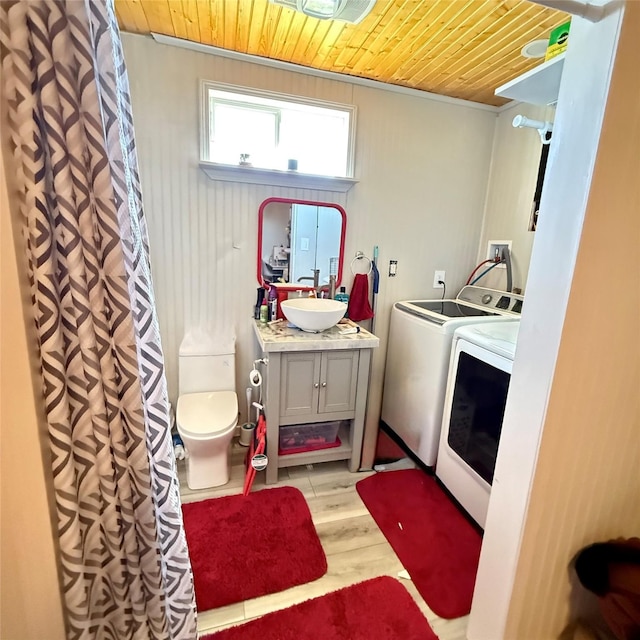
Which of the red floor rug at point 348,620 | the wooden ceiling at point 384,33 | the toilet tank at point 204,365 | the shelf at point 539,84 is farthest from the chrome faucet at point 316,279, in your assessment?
the red floor rug at point 348,620

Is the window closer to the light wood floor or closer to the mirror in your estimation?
the mirror

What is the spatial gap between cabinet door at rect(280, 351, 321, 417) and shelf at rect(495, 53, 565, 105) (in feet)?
5.09

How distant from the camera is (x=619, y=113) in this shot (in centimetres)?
82

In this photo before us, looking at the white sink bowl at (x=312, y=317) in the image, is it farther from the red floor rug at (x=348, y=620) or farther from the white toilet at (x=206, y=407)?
the red floor rug at (x=348, y=620)

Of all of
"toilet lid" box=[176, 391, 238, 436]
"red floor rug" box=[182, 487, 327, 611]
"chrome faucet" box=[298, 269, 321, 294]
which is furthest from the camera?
"chrome faucet" box=[298, 269, 321, 294]

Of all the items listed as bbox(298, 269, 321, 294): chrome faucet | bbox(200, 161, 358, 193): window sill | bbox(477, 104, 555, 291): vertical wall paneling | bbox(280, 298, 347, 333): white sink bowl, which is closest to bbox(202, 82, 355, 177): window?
bbox(200, 161, 358, 193): window sill

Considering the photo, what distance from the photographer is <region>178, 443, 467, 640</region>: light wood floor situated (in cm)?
135

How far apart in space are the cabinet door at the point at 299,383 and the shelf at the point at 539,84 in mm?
1550

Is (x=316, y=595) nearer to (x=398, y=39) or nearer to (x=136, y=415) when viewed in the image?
(x=136, y=415)

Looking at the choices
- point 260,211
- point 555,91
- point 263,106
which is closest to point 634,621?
point 555,91

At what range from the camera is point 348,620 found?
1.33 m

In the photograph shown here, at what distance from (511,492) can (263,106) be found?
2.39 metres

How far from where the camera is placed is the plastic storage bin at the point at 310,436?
87.0 inches

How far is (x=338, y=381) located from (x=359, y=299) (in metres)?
0.68
